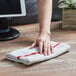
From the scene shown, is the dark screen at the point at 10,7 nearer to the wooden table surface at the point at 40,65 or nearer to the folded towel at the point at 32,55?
the wooden table surface at the point at 40,65

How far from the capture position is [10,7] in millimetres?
1148

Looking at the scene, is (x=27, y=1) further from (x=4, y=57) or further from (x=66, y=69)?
(x=66, y=69)

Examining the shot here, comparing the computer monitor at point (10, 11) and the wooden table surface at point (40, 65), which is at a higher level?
the computer monitor at point (10, 11)

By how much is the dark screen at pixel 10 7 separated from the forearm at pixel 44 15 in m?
0.15

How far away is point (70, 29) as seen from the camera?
4.16 feet


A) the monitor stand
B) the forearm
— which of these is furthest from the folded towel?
the monitor stand

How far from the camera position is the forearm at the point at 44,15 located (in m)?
1.01

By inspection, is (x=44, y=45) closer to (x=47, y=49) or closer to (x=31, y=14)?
(x=47, y=49)

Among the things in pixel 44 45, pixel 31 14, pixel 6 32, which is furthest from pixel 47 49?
pixel 31 14

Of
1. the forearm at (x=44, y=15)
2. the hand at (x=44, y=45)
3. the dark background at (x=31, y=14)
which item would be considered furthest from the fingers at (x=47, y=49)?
the dark background at (x=31, y=14)

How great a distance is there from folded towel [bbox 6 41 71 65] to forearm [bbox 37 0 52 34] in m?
0.13

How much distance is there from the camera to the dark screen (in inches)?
44.8

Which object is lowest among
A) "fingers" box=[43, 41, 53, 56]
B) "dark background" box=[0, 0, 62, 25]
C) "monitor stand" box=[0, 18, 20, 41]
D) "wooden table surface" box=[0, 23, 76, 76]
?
"wooden table surface" box=[0, 23, 76, 76]

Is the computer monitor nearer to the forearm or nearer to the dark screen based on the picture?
the dark screen
